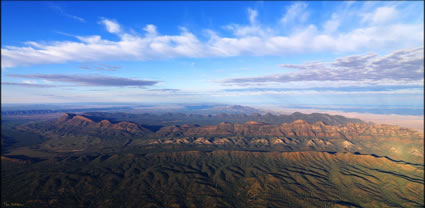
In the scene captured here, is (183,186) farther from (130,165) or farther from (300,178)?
(300,178)

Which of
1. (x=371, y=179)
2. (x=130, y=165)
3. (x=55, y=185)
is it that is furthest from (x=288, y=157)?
(x=55, y=185)

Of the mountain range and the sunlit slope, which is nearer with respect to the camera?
the mountain range

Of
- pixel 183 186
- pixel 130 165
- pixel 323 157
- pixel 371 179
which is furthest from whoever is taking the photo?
pixel 323 157

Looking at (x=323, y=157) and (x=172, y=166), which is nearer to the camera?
(x=172, y=166)

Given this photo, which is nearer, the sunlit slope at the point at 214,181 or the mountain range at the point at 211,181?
the mountain range at the point at 211,181

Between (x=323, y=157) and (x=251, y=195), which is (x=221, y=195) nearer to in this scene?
(x=251, y=195)

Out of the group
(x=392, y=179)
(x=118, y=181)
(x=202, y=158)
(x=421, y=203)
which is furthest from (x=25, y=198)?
(x=392, y=179)

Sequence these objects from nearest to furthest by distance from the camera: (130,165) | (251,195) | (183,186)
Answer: (251,195) → (183,186) → (130,165)
